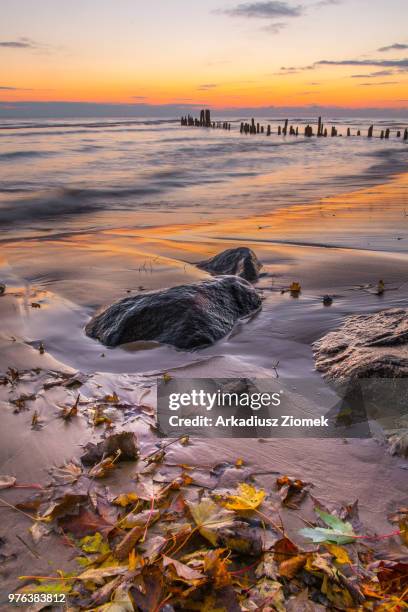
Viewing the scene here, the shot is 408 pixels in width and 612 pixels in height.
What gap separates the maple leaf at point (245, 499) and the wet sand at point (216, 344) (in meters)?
0.21

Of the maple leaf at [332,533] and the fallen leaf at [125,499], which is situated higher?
the maple leaf at [332,533]

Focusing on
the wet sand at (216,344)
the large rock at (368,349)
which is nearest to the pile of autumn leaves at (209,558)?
the wet sand at (216,344)

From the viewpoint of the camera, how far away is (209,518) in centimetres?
186

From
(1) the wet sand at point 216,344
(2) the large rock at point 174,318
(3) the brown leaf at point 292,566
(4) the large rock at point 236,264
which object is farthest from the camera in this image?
(4) the large rock at point 236,264

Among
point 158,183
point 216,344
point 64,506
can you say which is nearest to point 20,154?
point 158,183

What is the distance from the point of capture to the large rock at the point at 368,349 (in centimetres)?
301

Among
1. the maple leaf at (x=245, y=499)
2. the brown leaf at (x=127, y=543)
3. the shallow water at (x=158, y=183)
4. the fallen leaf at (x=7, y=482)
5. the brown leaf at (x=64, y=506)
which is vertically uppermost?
the shallow water at (x=158, y=183)

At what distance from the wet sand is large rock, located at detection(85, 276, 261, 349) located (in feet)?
0.39

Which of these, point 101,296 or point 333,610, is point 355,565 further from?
point 101,296

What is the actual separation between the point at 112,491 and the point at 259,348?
6.65 ft

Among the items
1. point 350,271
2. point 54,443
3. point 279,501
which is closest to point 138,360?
point 54,443

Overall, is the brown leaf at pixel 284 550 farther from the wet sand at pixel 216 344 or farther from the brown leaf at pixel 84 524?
the brown leaf at pixel 84 524

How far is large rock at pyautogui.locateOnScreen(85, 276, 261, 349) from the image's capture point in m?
4.01

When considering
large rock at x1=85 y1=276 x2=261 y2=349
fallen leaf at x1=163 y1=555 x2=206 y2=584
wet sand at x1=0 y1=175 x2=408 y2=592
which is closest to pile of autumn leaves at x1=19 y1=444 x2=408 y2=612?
fallen leaf at x1=163 y1=555 x2=206 y2=584
